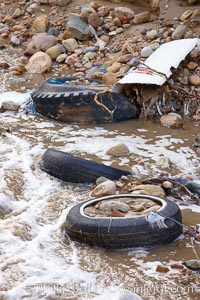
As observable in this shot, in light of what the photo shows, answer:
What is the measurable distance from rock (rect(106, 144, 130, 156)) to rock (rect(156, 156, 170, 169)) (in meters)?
0.47

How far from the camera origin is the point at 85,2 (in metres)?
12.4

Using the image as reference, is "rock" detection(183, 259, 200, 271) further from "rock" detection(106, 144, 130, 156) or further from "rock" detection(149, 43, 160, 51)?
"rock" detection(149, 43, 160, 51)

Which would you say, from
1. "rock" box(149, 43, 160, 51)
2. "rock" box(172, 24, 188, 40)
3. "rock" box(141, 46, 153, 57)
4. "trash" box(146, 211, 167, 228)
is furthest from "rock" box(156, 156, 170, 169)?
"rock" box(172, 24, 188, 40)

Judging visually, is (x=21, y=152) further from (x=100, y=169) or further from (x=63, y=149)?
(x=100, y=169)

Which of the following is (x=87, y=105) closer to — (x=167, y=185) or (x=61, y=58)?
(x=167, y=185)

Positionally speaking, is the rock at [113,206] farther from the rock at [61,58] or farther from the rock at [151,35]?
the rock at [61,58]

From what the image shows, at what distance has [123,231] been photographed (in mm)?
4738

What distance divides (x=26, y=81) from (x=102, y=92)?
2535 mm

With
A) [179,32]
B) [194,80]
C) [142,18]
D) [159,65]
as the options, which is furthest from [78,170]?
[142,18]

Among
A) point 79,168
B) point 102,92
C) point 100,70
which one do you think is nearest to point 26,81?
point 100,70

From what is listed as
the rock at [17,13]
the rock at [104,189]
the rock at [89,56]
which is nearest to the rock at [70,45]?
the rock at [89,56]

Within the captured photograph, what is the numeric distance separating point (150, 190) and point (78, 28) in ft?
20.8

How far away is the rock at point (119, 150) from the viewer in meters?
6.90

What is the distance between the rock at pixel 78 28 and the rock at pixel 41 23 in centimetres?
79
